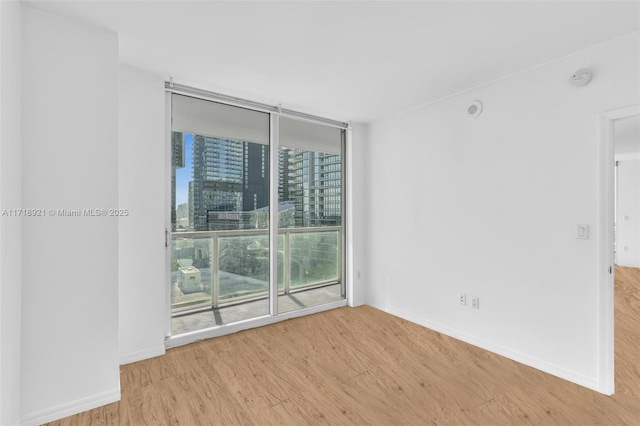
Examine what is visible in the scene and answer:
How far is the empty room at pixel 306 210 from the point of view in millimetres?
1896

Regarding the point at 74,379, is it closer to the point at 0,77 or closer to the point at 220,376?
the point at 220,376

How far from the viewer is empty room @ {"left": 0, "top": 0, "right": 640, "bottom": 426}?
6.22ft

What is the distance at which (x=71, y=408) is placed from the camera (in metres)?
1.96

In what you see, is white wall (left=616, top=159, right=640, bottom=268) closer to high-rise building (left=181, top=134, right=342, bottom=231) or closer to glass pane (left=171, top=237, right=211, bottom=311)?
high-rise building (left=181, top=134, right=342, bottom=231)

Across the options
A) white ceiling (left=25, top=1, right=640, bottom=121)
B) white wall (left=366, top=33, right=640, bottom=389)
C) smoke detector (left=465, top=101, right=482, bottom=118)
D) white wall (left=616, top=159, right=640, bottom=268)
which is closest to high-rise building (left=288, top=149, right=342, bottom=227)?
white wall (left=366, top=33, right=640, bottom=389)

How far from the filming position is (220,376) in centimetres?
245

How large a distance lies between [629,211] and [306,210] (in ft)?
11.9

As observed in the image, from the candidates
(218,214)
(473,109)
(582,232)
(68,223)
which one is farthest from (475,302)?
(68,223)

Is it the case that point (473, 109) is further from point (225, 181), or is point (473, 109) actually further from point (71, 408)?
point (71, 408)

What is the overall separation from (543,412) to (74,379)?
9.78 feet

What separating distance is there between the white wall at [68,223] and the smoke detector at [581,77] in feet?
10.7

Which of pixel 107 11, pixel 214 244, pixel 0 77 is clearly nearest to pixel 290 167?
→ pixel 214 244

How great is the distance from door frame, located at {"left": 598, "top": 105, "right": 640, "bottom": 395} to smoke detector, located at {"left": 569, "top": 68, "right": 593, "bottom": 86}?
271 millimetres

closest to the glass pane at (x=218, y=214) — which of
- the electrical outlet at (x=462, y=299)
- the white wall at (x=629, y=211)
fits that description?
the electrical outlet at (x=462, y=299)
